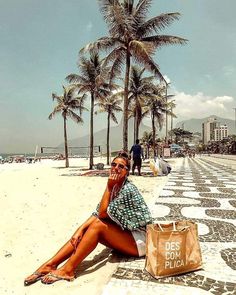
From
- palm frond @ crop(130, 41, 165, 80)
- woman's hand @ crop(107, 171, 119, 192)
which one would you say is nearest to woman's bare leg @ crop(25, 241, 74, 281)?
woman's hand @ crop(107, 171, 119, 192)

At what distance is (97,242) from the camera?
381 cm

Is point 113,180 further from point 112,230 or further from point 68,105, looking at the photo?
point 68,105

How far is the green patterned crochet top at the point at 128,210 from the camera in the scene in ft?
12.8

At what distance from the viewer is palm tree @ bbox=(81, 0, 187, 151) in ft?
56.3

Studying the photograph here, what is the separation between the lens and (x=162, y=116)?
135ft

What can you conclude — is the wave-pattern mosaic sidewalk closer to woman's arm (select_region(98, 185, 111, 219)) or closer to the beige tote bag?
the beige tote bag

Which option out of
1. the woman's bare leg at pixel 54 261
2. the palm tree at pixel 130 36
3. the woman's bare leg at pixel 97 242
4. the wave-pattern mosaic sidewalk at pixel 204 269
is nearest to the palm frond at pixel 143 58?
the palm tree at pixel 130 36

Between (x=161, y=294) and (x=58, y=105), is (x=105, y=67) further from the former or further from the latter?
(x=161, y=294)

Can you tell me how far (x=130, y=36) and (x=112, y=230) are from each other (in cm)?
1560

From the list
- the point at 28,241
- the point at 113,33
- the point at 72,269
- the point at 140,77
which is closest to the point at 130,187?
the point at 72,269

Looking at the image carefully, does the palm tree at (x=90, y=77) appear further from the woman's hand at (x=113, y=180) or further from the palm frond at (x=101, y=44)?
the woman's hand at (x=113, y=180)

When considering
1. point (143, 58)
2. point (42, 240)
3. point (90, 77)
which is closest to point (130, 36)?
point (143, 58)

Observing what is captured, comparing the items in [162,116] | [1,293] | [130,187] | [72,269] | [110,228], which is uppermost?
[162,116]

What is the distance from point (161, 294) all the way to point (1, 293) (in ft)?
6.02
